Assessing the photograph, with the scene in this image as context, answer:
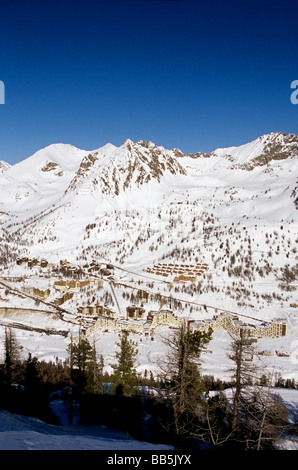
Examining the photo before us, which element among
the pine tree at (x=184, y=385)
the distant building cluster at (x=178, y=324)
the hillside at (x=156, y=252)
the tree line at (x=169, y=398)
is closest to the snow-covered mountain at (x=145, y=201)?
the hillside at (x=156, y=252)

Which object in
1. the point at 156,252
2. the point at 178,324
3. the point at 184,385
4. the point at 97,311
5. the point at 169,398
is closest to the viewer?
the point at 184,385

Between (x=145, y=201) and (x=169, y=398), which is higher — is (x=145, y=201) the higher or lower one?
the higher one

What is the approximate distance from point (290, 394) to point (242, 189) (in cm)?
10896

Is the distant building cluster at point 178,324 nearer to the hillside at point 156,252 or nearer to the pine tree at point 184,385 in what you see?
the hillside at point 156,252

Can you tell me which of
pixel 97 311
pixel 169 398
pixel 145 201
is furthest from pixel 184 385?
pixel 145 201

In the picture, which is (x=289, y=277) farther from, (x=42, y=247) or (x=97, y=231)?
(x=42, y=247)

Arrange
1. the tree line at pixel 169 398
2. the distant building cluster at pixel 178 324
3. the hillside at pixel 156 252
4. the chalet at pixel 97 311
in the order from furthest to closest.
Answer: the hillside at pixel 156 252 → the chalet at pixel 97 311 → the distant building cluster at pixel 178 324 → the tree line at pixel 169 398

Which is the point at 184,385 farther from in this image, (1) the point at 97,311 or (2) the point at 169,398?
(1) the point at 97,311

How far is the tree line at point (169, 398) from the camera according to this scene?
10.2m

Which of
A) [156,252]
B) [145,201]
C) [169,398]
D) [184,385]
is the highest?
[145,201]

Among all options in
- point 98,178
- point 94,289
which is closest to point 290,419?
point 94,289

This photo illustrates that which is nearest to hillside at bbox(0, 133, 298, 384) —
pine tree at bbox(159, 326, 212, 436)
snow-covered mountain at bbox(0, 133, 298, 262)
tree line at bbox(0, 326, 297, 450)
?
snow-covered mountain at bbox(0, 133, 298, 262)

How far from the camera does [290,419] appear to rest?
1352 cm

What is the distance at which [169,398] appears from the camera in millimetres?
12086
